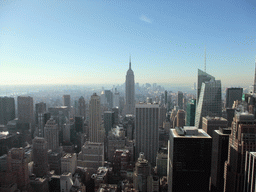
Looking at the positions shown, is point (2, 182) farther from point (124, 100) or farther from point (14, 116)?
point (124, 100)

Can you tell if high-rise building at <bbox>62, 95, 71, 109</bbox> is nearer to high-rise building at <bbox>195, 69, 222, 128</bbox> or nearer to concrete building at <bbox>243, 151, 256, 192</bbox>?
high-rise building at <bbox>195, 69, 222, 128</bbox>

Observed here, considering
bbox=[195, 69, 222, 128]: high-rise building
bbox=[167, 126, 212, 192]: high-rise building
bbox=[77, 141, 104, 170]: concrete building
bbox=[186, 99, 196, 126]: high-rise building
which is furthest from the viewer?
bbox=[186, 99, 196, 126]: high-rise building

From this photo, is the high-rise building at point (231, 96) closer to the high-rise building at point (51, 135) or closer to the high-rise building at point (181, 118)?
the high-rise building at point (181, 118)

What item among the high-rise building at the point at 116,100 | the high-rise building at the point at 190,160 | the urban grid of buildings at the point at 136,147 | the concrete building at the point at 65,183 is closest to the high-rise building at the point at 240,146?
the urban grid of buildings at the point at 136,147

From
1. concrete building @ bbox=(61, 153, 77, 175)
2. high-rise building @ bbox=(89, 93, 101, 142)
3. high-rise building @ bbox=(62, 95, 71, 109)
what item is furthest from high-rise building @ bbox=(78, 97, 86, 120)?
concrete building @ bbox=(61, 153, 77, 175)

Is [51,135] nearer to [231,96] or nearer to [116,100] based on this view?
[231,96]

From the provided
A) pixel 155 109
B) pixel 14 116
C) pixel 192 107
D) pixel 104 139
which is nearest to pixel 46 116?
pixel 14 116
